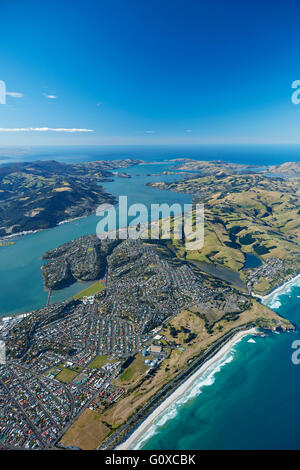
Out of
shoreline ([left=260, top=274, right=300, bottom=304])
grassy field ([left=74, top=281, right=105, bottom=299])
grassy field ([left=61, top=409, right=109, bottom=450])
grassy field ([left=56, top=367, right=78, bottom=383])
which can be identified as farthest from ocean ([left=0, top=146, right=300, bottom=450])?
grassy field ([left=56, top=367, right=78, bottom=383])

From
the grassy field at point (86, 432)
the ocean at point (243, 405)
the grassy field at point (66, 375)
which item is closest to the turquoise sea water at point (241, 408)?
the ocean at point (243, 405)

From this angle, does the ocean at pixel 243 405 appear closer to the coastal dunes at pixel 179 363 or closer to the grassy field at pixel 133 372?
the coastal dunes at pixel 179 363

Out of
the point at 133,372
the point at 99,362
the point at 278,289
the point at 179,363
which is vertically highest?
the point at 278,289

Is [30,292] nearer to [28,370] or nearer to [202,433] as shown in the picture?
[28,370]

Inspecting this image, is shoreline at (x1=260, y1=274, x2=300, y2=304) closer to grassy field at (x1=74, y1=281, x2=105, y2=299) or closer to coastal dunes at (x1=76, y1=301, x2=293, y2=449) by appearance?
coastal dunes at (x1=76, y1=301, x2=293, y2=449)

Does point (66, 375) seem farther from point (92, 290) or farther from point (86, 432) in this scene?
point (92, 290)

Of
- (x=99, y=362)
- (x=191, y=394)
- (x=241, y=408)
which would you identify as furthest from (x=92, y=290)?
(x=241, y=408)
